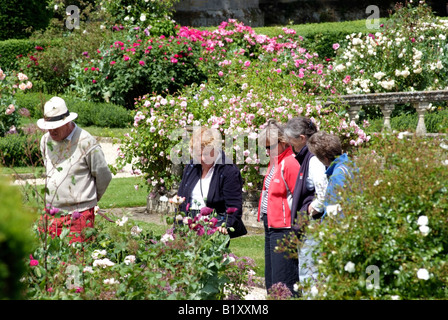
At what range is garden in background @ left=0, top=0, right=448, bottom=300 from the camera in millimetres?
2779

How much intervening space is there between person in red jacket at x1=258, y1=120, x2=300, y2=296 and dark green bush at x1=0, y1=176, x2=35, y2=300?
2.75 meters

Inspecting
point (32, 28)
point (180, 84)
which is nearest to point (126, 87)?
point (180, 84)

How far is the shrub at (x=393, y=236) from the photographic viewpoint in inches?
107

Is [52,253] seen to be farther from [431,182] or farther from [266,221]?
[431,182]

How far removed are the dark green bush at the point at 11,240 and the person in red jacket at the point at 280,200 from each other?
9.02ft

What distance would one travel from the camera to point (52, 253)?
3.67 meters

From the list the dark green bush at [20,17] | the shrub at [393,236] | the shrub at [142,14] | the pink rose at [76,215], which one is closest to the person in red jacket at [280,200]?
the pink rose at [76,215]

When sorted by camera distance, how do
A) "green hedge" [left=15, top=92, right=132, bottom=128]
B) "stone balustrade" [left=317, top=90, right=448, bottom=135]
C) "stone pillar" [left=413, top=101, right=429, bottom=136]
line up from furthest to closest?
"green hedge" [left=15, top=92, right=132, bottom=128] < "stone pillar" [left=413, top=101, right=429, bottom=136] < "stone balustrade" [left=317, top=90, right=448, bottom=135]

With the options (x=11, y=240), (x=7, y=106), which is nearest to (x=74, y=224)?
(x=11, y=240)

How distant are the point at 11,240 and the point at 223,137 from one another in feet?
18.0

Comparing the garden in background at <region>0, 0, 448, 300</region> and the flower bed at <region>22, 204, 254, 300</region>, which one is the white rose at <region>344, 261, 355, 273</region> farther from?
the flower bed at <region>22, 204, 254, 300</region>

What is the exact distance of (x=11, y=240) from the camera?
173 centimetres

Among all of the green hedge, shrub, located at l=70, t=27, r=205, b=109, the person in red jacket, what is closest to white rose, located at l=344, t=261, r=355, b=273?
the person in red jacket

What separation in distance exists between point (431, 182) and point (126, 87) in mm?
11461
